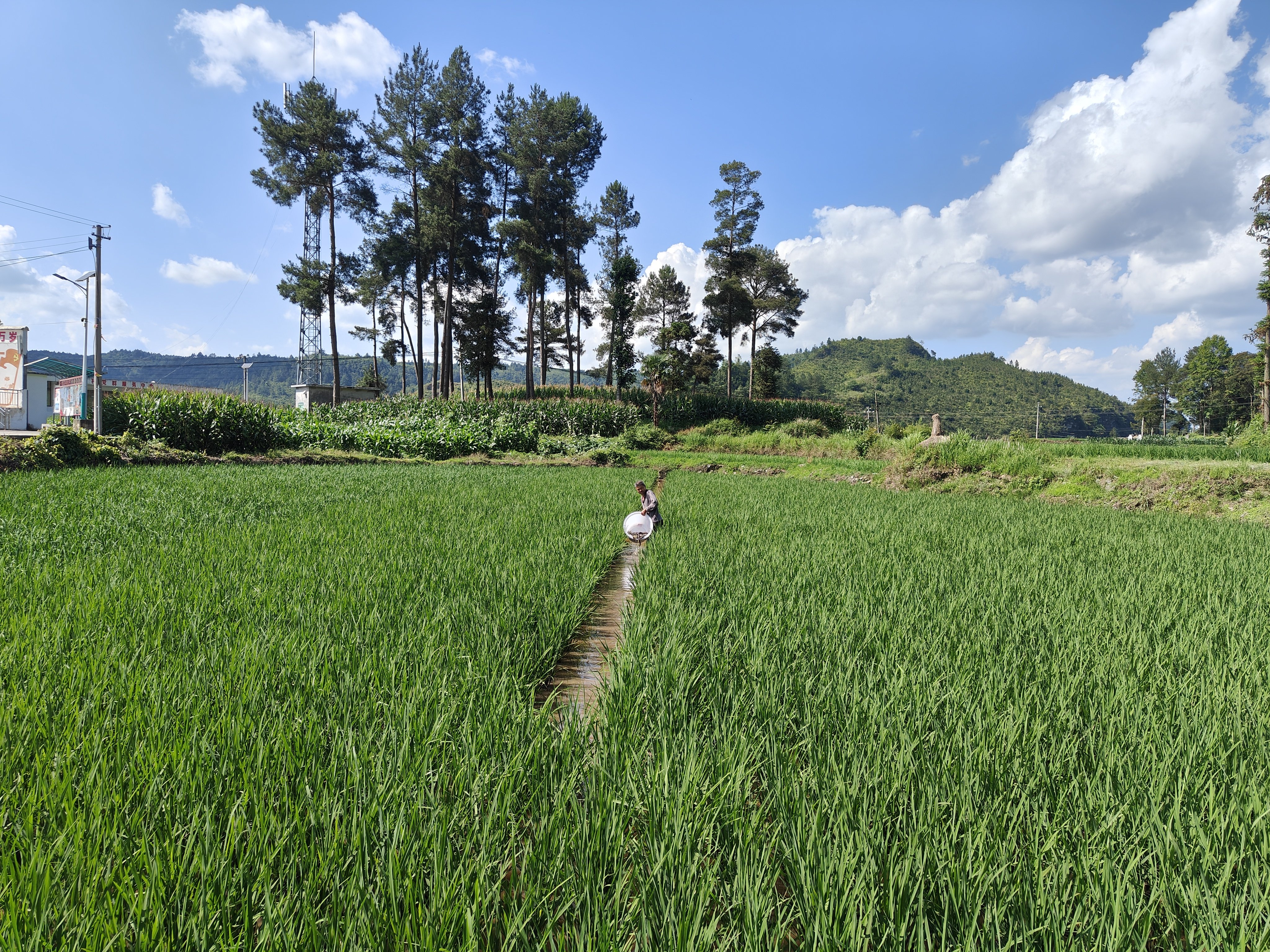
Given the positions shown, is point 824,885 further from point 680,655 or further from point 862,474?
point 862,474

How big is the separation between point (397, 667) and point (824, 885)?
172cm

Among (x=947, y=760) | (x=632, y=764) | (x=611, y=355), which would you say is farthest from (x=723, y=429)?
(x=632, y=764)

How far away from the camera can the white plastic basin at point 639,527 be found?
4910mm

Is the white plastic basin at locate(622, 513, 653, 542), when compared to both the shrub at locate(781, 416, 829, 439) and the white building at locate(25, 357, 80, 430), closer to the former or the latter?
the shrub at locate(781, 416, 829, 439)

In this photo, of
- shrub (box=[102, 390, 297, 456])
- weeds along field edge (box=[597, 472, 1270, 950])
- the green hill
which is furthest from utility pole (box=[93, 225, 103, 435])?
the green hill

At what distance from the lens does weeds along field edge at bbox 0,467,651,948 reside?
3.45ft

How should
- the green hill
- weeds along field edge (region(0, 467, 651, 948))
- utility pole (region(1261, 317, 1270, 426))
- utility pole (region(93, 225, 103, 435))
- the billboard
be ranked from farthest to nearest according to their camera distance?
the green hill → utility pole (region(1261, 317, 1270, 426)) → the billboard → utility pole (region(93, 225, 103, 435)) → weeds along field edge (region(0, 467, 651, 948))

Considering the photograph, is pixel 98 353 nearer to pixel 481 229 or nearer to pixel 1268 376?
pixel 481 229

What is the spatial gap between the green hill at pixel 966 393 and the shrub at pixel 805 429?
27.3m

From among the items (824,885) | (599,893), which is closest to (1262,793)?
(824,885)

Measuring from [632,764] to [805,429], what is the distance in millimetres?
24285

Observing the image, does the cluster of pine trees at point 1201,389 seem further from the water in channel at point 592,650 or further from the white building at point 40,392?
the white building at point 40,392

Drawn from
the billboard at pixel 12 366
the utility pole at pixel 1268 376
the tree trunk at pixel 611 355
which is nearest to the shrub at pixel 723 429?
the tree trunk at pixel 611 355

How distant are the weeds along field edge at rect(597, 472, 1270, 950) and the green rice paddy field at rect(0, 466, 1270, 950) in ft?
0.05
